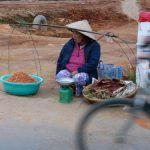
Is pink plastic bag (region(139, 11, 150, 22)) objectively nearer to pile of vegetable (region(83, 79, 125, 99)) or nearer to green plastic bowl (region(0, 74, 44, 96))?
pile of vegetable (region(83, 79, 125, 99))

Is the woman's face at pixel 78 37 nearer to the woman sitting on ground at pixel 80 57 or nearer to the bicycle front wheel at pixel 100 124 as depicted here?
the woman sitting on ground at pixel 80 57

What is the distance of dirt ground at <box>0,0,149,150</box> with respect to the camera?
5.95 meters

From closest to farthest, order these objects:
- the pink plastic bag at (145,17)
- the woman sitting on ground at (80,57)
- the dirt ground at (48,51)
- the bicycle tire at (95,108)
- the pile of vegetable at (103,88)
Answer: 1. the bicycle tire at (95,108)
2. the dirt ground at (48,51)
3. the pile of vegetable at (103,88)
4. the pink plastic bag at (145,17)
5. the woman sitting on ground at (80,57)

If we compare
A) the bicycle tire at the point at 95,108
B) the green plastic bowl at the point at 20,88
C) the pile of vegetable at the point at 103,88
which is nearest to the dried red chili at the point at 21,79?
the green plastic bowl at the point at 20,88

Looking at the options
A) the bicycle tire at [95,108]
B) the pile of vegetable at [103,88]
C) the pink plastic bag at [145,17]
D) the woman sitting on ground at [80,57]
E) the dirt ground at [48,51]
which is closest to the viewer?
the bicycle tire at [95,108]

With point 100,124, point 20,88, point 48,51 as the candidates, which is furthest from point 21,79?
point 48,51

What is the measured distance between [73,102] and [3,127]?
4.27 ft

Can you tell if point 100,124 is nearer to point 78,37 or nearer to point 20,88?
point 20,88

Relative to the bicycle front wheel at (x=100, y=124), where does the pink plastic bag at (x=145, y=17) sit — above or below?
above

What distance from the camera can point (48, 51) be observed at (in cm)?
1090

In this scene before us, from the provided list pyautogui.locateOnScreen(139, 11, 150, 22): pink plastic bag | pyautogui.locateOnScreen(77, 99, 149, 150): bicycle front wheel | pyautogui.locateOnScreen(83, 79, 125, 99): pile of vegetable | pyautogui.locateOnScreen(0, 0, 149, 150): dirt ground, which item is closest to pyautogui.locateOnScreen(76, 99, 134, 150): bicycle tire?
pyautogui.locateOnScreen(77, 99, 149, 150): bicycle front wheel

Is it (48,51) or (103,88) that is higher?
(103,88)

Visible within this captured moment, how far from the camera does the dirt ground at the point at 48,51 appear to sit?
19.5 feet

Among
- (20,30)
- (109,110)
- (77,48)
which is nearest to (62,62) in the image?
(77,48)
